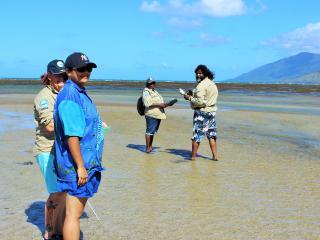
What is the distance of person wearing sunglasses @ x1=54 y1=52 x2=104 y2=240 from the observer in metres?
3.99

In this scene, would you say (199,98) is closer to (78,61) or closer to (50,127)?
(50,127)

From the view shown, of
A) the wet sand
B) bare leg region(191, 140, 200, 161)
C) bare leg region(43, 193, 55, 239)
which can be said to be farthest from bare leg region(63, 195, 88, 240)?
bare leg region(191, 140, 200, 161)

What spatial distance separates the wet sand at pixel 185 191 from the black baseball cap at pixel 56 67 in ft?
5.81

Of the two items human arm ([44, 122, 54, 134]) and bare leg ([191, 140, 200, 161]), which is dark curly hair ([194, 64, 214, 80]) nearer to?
bare leg ([191, 140, 200, 161])

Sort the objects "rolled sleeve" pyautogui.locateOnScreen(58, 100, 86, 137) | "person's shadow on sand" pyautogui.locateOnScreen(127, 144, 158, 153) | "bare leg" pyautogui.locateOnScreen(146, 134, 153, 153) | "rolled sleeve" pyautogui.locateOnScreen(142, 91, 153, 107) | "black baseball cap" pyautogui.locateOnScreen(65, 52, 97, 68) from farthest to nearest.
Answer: "person's shadow on sand" pyautogui.locateOnScreen(127, 144, 158, 153) → "bare leg" pyautogui.locateOnScreen(146, 134, 153, 153) → "rolled sleeve" pyautogui.locateOnScreen(142, 91, 153, 107) → "black baseball cap" pyautogui.locateOnScreen(65, 52, 97, 68) → "rolled sleeve" pyautogui.locateOnScreen(58, 100, 86, 137)

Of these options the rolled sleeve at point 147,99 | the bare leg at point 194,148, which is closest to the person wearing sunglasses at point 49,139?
the bare leg at point 194,148

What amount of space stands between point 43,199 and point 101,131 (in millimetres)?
2874

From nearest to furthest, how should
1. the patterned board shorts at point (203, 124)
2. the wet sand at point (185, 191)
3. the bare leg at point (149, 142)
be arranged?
the wet sand at point (185, 191) < the patterned board shorts at point (203, 124) < the bare leg at point (149, 142)

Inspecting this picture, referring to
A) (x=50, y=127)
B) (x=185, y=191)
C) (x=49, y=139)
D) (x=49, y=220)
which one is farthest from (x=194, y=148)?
(x=50, y=127)

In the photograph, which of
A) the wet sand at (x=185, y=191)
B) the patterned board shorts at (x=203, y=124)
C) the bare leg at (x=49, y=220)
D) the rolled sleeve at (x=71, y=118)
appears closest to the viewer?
the rolled sleeve at (x=71, y=118)

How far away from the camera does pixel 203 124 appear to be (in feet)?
31.8

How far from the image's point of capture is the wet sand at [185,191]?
5.63 metres

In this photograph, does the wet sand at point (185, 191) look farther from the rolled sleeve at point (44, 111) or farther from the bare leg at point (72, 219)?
the rolled sleeve at point (44, 111)

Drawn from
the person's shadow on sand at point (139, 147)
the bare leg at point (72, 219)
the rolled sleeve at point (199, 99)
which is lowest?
the person's shadow on sand at point (139, 147)
